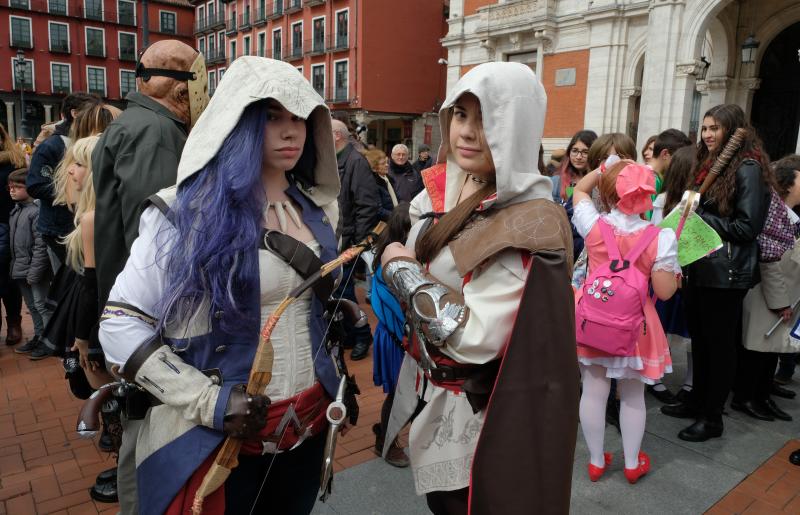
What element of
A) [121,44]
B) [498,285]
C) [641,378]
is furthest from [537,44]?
[121,44]

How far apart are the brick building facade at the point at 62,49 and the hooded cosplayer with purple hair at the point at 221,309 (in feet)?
144

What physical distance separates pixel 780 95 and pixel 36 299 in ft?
55.4

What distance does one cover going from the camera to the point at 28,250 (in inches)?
198

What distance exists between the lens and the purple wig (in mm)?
1426

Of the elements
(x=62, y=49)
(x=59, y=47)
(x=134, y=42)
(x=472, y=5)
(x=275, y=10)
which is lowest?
(x=472, y=5)

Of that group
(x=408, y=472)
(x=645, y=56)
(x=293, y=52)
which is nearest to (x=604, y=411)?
(x=408, y=472)

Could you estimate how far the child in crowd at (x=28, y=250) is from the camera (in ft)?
16.3

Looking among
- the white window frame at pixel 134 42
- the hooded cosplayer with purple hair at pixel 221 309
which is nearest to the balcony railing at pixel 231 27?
the white window frame at pixel 134 42

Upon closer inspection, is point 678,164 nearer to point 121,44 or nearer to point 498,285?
point 498,285

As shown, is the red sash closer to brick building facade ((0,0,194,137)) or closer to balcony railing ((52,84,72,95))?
brick building facade ((0,0,194,137))

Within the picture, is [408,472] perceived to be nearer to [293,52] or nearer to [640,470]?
[640,470]

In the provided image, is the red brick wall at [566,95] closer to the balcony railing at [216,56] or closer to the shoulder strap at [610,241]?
the shoulder strap at [610,241]

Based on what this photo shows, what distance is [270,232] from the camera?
5.19ft

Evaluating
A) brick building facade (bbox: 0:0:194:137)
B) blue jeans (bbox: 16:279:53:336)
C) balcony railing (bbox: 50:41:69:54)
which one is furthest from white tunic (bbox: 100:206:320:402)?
balcony railing (bbox: 50:41:69:54)
